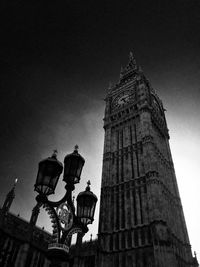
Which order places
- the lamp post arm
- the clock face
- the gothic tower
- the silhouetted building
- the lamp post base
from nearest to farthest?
the lamp post base < the lamp post arm < the silhouetted building < the gothic tower < the clock face

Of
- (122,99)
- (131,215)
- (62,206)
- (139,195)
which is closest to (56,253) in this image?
(62,206)

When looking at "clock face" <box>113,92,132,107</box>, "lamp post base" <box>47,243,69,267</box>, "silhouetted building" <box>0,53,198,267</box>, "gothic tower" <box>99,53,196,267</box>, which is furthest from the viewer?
"clock face" <box>113,92,132,107</box>

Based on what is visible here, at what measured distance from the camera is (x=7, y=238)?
2502 centimetres

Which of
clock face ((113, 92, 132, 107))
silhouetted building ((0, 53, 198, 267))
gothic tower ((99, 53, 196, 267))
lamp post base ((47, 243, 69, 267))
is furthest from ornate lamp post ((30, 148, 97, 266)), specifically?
clock face ((113, 92, 132, 107))

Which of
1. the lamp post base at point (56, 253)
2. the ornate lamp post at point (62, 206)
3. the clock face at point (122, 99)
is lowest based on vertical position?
the lamp post base at point (56, 253)

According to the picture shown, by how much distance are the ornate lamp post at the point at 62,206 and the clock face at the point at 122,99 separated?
123 ft

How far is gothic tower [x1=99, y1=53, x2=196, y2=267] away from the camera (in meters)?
24.6

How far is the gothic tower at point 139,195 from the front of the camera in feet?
80.6

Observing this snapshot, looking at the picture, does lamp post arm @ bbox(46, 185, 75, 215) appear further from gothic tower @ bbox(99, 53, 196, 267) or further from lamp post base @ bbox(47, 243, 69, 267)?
gothic tower @ bbox(99, 53, 196, 267)

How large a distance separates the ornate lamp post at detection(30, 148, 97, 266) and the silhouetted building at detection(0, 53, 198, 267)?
12.1 metres

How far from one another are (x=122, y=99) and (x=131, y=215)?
24603mm

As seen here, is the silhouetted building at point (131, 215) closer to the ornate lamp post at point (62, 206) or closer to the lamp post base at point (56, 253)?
the ornate lamp post at point (62, 206)

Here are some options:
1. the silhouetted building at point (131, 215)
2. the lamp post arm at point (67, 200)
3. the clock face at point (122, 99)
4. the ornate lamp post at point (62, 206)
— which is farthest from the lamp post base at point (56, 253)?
the clock face at point (122, 99)

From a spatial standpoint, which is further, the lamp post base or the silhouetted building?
the silhouetted building
